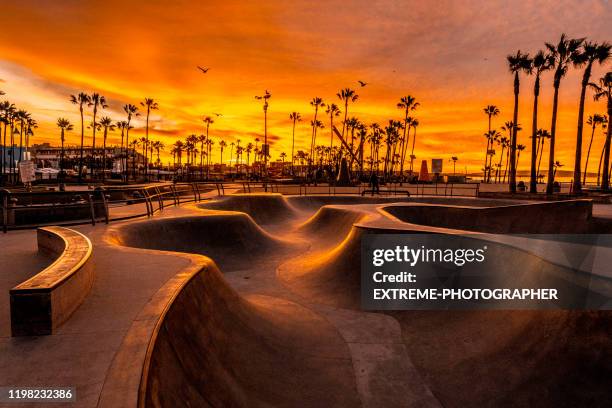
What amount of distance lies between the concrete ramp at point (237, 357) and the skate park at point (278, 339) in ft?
0.09

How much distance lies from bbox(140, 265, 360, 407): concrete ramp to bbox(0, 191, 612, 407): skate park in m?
0.03

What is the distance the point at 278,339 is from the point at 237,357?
1.95 meters

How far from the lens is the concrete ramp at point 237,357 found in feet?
13.1

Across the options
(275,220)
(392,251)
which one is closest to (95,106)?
(275,220)

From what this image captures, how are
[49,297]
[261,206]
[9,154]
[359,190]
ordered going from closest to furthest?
1. [49,297]
2. [261,206]
3. [359,190]
4. [9,154]

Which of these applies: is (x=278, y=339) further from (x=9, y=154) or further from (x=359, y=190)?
(x=9, y=154)

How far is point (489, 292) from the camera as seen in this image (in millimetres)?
8781

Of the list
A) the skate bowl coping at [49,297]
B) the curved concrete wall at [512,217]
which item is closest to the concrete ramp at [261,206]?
the curved concrete wall at [512,217]

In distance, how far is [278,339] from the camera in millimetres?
7984

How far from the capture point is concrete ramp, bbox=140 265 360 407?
3996mm

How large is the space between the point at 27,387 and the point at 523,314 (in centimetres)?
781

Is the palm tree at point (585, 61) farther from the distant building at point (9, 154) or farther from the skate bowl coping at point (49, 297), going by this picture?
the distant building at point (9, 154)

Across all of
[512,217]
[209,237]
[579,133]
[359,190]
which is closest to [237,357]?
[209,237]

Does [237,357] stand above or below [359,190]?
below
